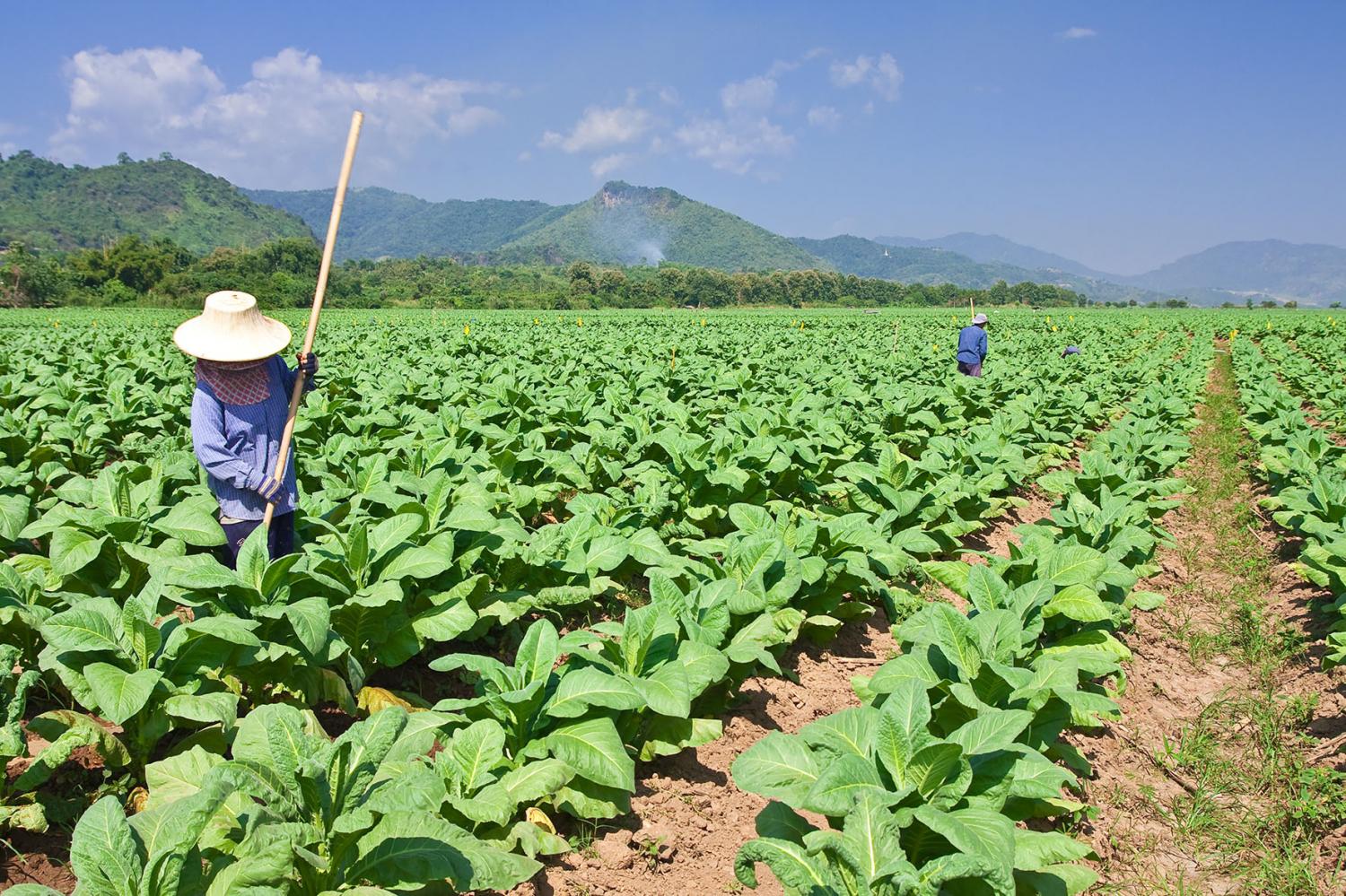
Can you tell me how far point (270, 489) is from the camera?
4062mm

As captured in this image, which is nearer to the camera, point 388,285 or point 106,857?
point 106,857

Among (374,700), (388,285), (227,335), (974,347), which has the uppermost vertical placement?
(388,285)

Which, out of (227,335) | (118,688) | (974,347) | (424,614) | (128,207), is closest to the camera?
(118,688)

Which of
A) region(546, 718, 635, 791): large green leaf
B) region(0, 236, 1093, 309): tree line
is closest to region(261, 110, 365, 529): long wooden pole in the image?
region(546, 718, 635, 791): large green leaf

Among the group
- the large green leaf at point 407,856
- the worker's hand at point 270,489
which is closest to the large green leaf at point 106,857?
the large green leaf at point 407,856

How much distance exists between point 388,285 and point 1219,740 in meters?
83.8

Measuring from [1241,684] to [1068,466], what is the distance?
635cm

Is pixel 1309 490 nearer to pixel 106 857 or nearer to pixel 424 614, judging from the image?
pixel 424 614

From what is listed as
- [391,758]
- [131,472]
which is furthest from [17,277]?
[391,758]

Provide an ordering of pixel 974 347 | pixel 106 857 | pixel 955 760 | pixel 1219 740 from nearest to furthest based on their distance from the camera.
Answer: pixel 106 857, pixel 955 760, pixel 1219 740, pixel 974 347

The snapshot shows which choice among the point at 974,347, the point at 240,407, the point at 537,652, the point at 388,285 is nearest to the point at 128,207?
the point at 388,285

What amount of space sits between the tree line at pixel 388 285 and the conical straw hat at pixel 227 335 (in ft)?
105

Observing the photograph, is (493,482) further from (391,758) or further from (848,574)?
(391,758)

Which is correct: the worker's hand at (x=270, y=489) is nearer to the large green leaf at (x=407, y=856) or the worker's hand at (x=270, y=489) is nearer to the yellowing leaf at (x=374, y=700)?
the yellowing leaf at (x=374, y=700)
